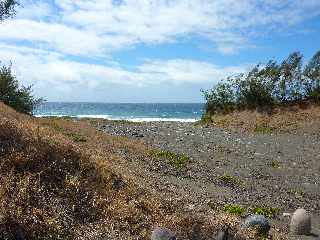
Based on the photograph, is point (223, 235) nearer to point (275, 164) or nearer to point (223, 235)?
point (223, 235)

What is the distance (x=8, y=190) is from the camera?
8.33 m

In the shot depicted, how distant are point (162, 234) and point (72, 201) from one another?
67.7 inches

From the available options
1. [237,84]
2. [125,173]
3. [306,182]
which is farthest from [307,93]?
[125,173]

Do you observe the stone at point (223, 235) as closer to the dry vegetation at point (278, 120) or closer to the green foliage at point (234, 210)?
the green foliage at point (234, 210)

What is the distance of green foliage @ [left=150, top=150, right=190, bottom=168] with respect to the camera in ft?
52.1

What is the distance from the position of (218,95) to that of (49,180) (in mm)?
30026

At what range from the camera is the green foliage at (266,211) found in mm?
11430

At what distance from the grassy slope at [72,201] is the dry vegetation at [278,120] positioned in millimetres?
20835

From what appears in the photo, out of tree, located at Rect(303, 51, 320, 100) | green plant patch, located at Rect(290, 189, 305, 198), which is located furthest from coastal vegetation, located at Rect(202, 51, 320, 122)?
green plant patch, located at Rect(290, 189, 305, 198)

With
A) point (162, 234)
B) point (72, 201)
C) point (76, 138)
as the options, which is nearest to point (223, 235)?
point (162, 234)

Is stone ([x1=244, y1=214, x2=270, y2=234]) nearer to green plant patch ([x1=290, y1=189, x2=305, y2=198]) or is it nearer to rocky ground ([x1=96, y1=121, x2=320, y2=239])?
rocky ground ([x1=96, y1=121, x2=320, y2=239])

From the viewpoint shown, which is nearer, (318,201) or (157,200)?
(157,200)

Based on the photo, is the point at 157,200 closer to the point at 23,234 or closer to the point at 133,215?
the point at 133,215

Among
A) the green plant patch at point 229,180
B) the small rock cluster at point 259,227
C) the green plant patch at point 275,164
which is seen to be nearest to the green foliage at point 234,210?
the small rock cluster at point 259,227
